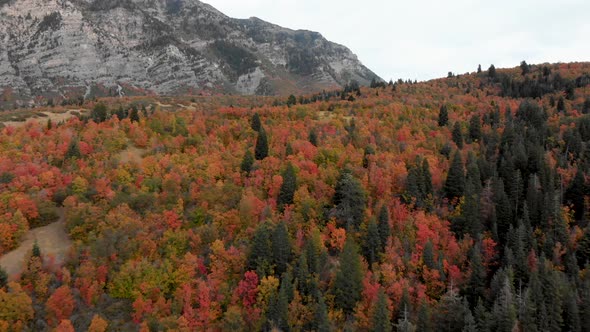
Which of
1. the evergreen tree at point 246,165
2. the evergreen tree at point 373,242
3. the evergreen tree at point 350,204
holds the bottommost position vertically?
the evergreen tree at point 373,242

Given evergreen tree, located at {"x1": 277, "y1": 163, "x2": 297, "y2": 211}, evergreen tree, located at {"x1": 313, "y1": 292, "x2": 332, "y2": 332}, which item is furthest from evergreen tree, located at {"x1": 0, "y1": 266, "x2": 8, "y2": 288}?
evergreen tree, located at {"x1": 277, "y1": 163, "x2": 297, "y2": 211}

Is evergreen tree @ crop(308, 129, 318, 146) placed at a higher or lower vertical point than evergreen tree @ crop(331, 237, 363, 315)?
higher

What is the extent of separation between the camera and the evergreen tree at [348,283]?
222ft

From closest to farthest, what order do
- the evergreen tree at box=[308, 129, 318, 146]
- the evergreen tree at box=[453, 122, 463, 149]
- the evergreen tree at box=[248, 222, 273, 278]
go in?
the evergreen tree at box=[248, 222, 273, 278] → the evergreen tree at box=[308, 129, 318, 146] → the evergreen tree at box=[453, 122, 463, 149]

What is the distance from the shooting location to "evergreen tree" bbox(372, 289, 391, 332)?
6088 cm

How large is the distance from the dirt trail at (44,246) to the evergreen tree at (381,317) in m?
51.2

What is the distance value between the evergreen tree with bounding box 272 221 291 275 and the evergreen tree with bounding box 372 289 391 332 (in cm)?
1726

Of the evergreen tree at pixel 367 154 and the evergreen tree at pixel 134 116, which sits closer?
the evergreen tree at pixel 367 154

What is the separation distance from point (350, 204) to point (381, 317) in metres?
28.6

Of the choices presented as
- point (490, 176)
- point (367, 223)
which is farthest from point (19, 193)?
point (490, 176)

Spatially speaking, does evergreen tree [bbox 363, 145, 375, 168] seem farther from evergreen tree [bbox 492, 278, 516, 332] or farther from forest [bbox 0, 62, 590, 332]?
evergreen tree [bbox 492, 278, 516, 332]

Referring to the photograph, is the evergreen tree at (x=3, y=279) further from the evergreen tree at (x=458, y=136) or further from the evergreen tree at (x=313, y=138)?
the evergreen tree at (x=458, y=136)

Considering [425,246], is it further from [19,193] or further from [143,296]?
[19,193]

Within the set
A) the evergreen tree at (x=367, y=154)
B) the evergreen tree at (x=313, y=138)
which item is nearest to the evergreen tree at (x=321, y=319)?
the evergreen tree at (x=367, y=154)
